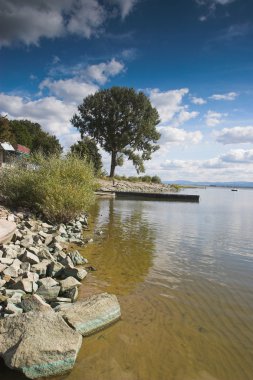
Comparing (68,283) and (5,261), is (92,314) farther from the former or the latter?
(5,261)

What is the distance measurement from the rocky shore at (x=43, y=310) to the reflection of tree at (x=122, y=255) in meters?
0.83

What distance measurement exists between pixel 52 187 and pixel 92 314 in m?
11.1

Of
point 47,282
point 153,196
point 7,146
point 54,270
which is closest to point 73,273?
point 54,270

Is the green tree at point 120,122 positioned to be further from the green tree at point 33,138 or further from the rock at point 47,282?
the rock at point 47,282

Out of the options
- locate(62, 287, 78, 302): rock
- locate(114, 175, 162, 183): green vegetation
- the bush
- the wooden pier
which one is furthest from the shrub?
locate(62, 287, 78, 302): rock

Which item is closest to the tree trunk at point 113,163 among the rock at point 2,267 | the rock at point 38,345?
the rock at point 2,267

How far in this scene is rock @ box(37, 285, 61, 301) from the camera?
289 inches

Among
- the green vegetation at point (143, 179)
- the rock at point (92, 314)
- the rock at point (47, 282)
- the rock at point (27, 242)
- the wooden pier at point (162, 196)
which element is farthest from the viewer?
the green vegetation at point (143, 179)

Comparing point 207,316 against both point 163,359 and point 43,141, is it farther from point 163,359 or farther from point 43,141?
point 43,141

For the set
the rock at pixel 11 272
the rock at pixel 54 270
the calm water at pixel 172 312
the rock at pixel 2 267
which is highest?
the rock at pixel 2 267

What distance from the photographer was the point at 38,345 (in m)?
4.93

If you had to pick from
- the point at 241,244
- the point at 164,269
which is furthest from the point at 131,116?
the point at 164,269

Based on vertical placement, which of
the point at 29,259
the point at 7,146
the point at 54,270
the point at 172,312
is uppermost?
the point at 7,146

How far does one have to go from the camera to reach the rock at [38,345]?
481 centimetres
